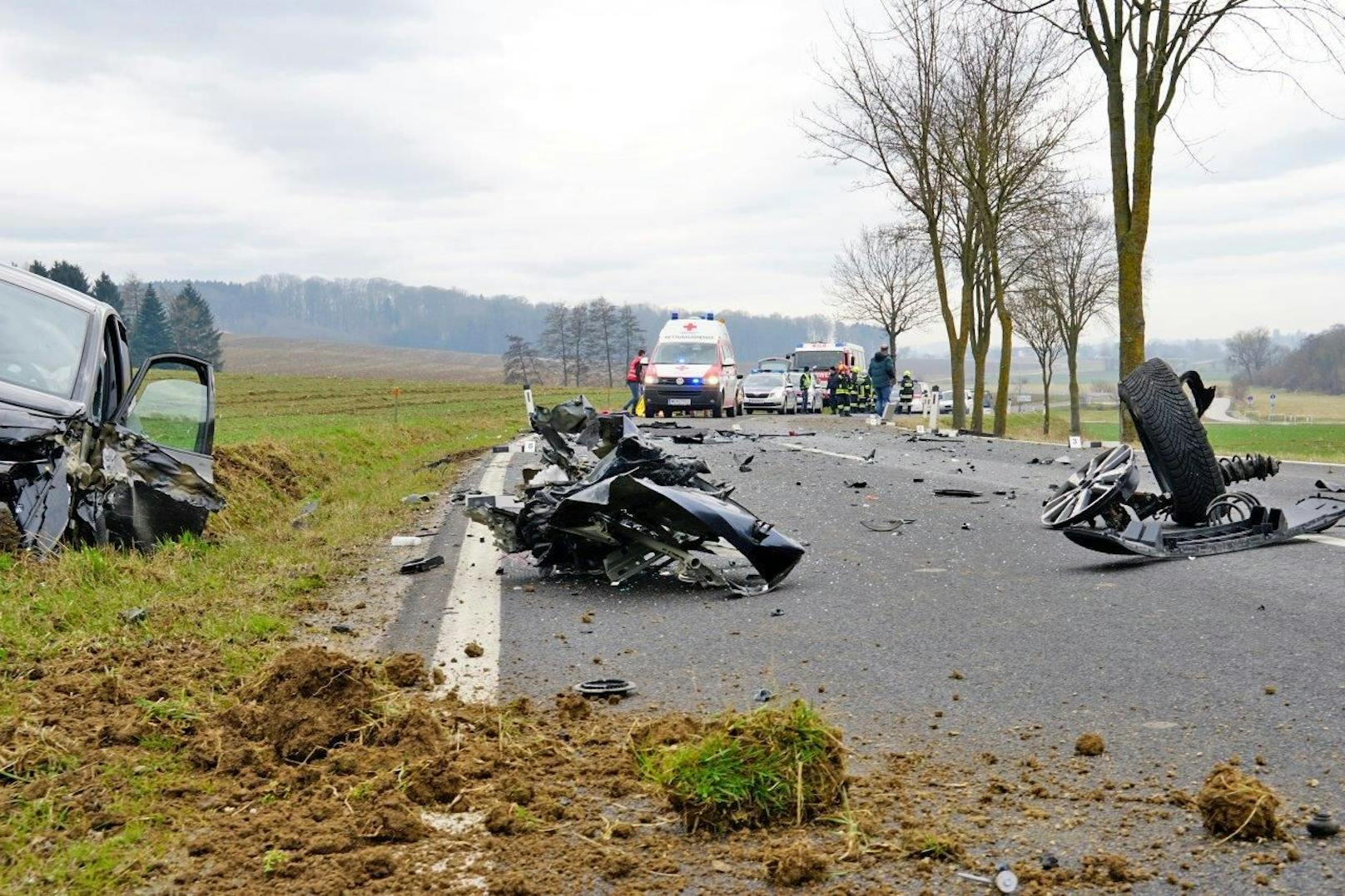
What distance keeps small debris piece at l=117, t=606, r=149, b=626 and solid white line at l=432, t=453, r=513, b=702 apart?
4.19ft

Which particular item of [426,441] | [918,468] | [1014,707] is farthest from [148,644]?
[426,441]

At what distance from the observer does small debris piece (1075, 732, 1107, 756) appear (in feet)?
11.0

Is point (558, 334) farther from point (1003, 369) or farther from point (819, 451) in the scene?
point (819, 451)

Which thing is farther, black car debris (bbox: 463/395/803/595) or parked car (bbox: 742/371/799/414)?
parked car (bbox: 742/371/799/414)

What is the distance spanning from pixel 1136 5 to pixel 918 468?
9.79 meters

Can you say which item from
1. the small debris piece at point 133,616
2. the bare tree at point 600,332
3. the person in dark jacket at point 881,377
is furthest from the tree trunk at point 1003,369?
the bare tree at point 600,332

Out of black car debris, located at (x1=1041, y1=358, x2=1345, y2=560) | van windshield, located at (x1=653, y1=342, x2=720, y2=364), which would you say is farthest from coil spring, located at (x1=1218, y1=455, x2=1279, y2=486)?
van windshield, located at (x1=653, y1=342, x2=720, y2=364)

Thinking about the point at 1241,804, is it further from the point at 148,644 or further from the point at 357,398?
the point at 357,398

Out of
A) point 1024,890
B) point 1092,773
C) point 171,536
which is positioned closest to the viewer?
point 1024,890

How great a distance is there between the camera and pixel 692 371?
30391 mm

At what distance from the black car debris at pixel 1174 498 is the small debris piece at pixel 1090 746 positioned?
3333 millimetres

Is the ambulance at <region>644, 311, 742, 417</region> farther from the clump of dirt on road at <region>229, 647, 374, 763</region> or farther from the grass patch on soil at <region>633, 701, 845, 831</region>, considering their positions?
the grass patch on soil at <region>633, 701, 845, 831</region>

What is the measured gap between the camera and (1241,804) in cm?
267

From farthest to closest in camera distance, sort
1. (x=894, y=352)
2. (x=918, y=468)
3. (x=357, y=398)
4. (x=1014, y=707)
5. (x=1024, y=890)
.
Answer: (x=894, y=352), (x=357, y=398), (x=918, y=468), (x=1014, y=707), (x=1024, y=890)
